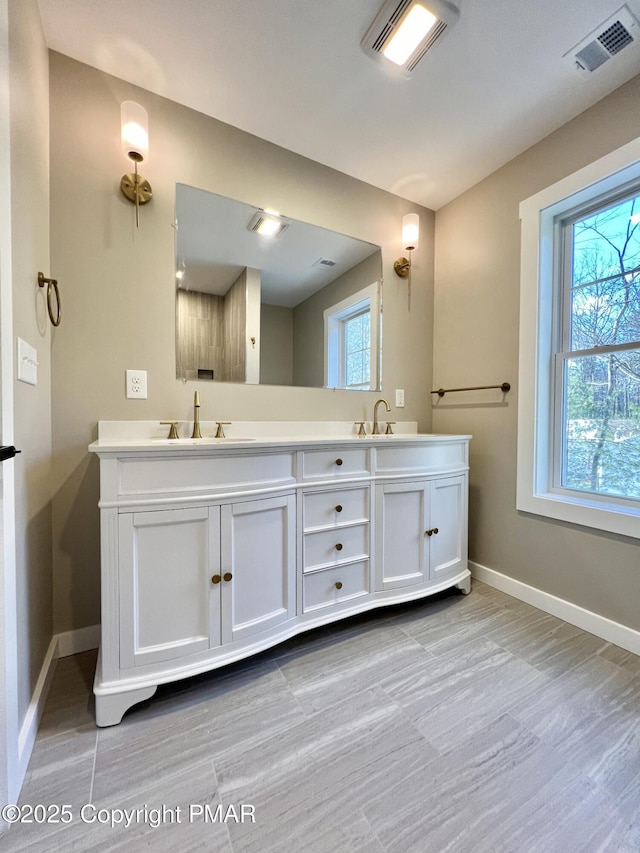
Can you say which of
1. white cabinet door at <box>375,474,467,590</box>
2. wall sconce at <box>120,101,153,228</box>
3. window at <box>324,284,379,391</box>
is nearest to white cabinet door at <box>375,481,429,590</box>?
white cabinet door at <box>375,474,467,590</box>

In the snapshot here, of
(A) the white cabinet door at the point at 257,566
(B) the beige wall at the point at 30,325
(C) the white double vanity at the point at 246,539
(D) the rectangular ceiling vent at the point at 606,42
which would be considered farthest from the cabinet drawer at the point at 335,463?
(D) the rectangular ceiling vent at the point at 606,42

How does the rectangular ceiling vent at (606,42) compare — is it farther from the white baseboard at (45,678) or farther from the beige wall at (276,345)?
the white baseboard at (45,678)

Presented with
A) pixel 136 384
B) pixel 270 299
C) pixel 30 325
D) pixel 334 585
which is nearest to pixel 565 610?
pixel 334 585

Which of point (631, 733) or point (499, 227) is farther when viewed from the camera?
point (499, 227)

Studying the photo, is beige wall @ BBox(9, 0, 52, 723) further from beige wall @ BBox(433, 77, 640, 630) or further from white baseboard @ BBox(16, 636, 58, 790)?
beige wall @ BBox(433, 77, 640, 630)

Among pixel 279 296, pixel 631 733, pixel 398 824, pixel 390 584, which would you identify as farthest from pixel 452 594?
pixel 279 296

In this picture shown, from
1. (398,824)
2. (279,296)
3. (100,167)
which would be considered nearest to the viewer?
(398,824)

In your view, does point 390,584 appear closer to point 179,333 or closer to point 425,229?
point 179,333

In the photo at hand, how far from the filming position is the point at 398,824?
876mm

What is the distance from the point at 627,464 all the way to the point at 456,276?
149 cm

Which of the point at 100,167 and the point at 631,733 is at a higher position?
the point at 100,167

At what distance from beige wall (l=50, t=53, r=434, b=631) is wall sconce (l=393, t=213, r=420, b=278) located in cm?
84

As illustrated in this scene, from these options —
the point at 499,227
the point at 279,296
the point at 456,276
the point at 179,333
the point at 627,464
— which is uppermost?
the point at 499,227

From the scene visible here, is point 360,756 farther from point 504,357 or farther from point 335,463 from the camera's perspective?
point 504,357
